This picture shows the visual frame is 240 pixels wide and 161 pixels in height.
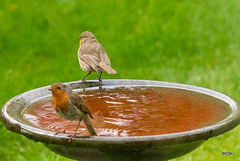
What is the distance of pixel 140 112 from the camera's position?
3062 mm

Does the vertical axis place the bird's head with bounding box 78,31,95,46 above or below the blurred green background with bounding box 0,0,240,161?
above

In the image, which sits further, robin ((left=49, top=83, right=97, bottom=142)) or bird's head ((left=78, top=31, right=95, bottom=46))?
bird's head ((left=78, top=31, right=95, bottom=46))

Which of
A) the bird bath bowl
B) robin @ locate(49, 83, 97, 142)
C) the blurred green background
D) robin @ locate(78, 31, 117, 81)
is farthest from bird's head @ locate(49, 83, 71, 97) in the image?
the blurred green background

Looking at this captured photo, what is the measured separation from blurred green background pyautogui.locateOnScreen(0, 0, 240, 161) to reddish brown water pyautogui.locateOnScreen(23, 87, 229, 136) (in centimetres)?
280

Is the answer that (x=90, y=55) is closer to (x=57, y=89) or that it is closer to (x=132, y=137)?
(x=57, y=89)

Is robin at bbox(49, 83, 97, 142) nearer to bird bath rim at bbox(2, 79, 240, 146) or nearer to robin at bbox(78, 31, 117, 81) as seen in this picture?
bird bath rim at bbox(2, 79, 240, 146)

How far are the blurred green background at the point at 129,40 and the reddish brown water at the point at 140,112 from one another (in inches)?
110

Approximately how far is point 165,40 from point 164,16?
726 millimetres

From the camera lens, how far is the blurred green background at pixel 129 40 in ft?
22.2

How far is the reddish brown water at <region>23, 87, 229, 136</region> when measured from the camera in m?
2.72

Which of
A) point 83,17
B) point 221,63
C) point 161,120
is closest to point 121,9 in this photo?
point 83,17

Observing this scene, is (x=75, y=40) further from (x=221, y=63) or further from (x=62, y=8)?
(x=221, y=63)

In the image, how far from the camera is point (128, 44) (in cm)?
752

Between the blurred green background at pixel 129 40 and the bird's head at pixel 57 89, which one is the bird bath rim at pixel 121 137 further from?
the blurred green background at pixel 129 40
